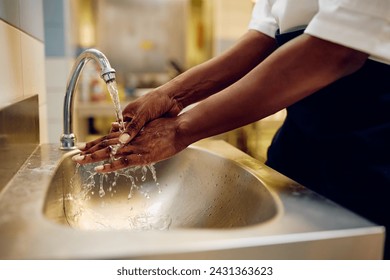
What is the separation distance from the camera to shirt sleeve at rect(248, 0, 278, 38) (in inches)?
30.6

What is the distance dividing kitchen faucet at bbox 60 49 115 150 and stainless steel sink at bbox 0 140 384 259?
0.13 ft

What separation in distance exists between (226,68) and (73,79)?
0.31m

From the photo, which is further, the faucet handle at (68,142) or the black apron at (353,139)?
the faucet handle at (68,142)

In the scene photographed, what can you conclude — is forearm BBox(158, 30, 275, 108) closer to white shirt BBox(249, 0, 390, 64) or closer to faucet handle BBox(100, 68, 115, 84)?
faucet handle BBox(100, 68, 115, 84)

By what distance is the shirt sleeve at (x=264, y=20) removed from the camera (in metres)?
0.78

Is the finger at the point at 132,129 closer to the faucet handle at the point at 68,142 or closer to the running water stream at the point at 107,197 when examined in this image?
the running water stream at the point at 107,197

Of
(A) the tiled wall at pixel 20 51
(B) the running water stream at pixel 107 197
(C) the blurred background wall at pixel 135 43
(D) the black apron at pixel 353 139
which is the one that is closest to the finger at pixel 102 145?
(B) the running water stream at pixel 107 197

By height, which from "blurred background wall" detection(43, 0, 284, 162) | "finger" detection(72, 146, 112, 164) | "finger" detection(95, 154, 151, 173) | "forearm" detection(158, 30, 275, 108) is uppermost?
"forearm" detection(158, 30, 275, 108)

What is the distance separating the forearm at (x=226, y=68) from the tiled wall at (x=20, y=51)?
31cm

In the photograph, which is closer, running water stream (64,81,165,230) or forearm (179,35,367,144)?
forearm (179,35,367,144)

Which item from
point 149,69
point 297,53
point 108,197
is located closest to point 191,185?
point 108,197

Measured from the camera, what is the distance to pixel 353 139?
59 cm

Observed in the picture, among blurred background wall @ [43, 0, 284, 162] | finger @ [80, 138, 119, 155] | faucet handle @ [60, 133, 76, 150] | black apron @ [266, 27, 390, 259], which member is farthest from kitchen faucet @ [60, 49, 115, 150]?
blurred background wall @ [43, 0, 284, 162]

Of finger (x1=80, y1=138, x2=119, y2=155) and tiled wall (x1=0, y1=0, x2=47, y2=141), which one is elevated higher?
tiled wall (x1=0, y1=0, x2=47, y2=141)
